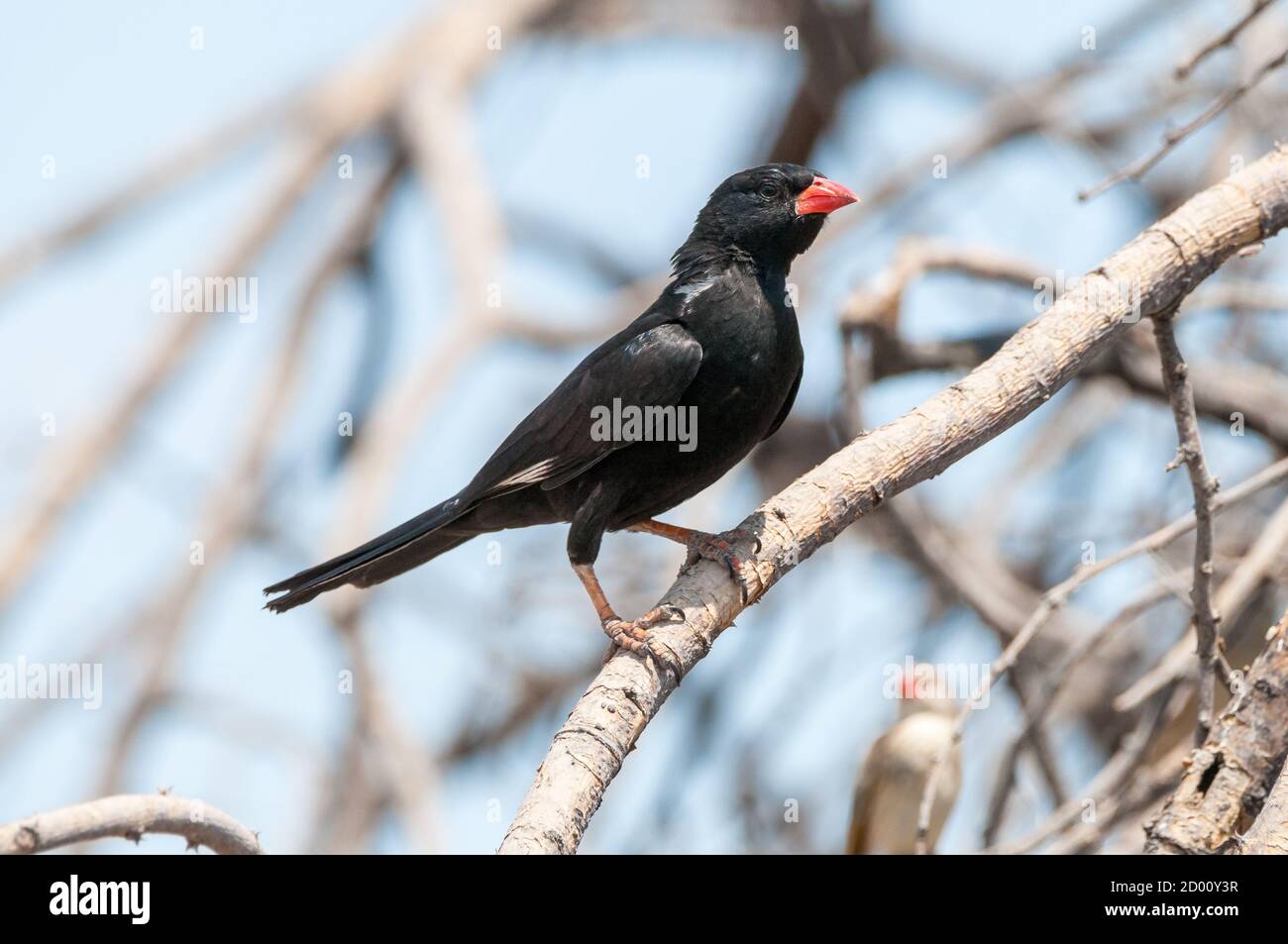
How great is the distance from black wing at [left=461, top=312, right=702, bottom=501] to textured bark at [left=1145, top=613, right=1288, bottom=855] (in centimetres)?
164

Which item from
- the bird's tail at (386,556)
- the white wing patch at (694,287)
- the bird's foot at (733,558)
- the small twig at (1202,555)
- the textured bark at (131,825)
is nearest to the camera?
the textured bark at (131,825)

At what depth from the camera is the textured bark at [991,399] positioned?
2891mm

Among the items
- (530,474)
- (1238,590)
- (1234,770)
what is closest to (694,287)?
(530,474)

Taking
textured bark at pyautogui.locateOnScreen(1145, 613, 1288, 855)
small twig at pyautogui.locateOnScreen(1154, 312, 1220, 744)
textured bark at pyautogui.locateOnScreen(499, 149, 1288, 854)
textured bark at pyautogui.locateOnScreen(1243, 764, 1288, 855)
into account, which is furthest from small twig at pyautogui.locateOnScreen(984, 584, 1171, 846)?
textured bark at pyautogui.locateOnScreen(1243, 764, 1288, 855)

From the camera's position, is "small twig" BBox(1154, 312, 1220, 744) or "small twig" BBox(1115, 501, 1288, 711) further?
"small twig" BBox(1115, 501, 1288, 711)

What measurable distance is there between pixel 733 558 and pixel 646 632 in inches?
11.6

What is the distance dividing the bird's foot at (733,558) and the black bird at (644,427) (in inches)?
13.3

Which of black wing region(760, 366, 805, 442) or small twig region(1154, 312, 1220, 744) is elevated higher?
black wing region(760, 366, 805, 442)

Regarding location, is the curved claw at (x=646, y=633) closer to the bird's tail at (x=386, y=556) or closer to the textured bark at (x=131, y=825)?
the bird's tail at (x=386, y=556)

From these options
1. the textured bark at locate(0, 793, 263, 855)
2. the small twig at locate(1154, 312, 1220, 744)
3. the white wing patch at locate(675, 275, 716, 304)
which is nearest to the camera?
the textured bark at locate(0, 793, 263, 855)

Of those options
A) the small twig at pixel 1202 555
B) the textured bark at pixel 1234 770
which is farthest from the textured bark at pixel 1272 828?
the small twig at pixel 1202 555

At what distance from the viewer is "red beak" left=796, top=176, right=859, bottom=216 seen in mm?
4125

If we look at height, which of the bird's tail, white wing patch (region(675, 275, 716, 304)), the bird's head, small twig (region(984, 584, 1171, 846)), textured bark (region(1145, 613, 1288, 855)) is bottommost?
textured bark (region(1145, 613, 1288, 855))

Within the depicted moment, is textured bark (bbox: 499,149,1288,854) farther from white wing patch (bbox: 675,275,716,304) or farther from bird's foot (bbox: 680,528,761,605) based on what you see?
white wing patch (bbox: 675,275,716,304)
